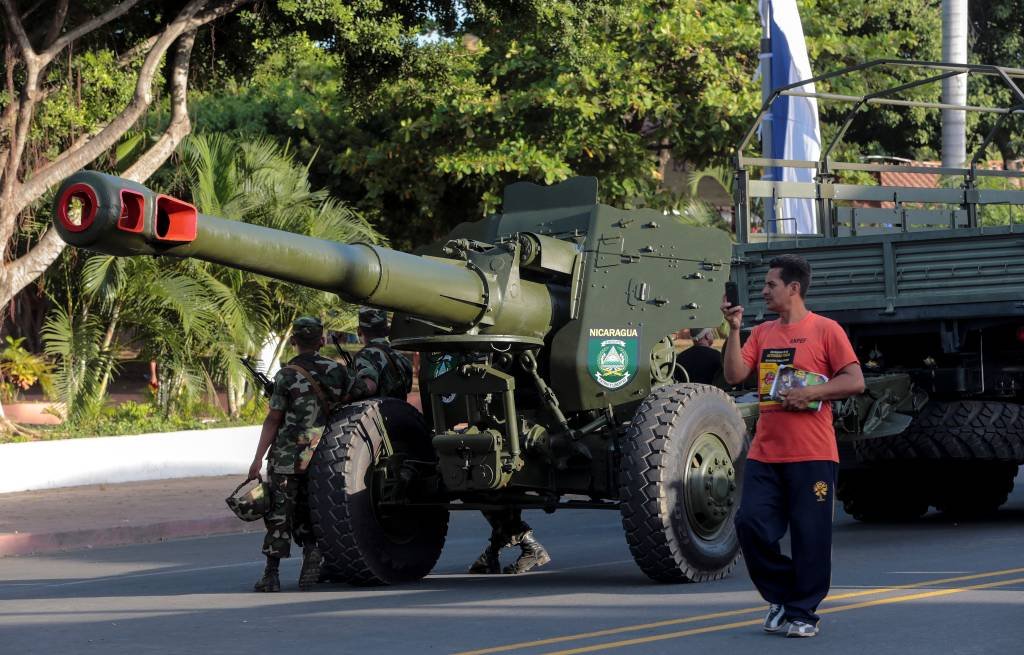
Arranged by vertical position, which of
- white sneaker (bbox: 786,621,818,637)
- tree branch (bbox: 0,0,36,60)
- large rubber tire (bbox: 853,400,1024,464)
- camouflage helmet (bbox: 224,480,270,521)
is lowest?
white sneaker (bbox: 786,621,818,637)

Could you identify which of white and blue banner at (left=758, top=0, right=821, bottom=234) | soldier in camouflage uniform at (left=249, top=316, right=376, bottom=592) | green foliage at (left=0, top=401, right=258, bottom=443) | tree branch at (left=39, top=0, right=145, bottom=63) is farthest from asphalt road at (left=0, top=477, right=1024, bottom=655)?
green foliage at (left=0, top=401, right=258, bottom=443)

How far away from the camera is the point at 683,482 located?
9203 mm

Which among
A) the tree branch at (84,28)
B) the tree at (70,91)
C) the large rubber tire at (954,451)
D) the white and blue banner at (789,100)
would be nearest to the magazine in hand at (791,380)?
the large rubber tire at (954,451)

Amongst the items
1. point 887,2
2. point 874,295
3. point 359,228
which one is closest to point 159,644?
point 874,295

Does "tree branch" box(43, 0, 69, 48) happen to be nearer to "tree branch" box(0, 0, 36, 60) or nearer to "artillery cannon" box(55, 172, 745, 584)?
"tree branch" box(0, 0, 36, 60)

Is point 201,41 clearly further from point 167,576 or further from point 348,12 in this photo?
point 167,576

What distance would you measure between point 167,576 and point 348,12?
27.7ft

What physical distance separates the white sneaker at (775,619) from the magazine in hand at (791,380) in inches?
35.7

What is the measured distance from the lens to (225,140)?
69.5 feet

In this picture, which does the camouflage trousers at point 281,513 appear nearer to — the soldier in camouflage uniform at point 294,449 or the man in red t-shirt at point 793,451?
the soldier in camouflage uniform at point 294,449

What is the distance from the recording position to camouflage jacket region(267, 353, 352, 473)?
9680mm

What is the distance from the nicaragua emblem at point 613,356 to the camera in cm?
969

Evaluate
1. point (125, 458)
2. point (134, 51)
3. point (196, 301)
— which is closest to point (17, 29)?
point (134, 51)

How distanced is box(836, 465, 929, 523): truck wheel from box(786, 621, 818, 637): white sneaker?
18.7 ft
